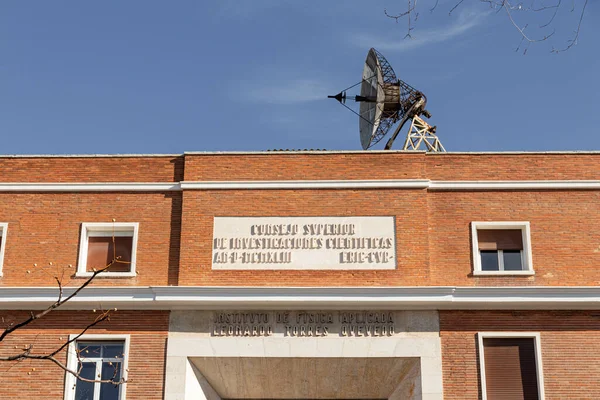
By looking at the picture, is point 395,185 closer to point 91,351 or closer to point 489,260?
point 489,260

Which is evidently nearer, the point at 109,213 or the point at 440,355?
the point at 440,355

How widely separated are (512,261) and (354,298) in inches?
159

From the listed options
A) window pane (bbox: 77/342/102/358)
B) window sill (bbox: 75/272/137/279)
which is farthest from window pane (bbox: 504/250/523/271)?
window pane (bbox: 77/342/102/358)

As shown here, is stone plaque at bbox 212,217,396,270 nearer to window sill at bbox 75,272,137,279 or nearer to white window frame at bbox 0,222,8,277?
window sill at bbox 75,272,137,279

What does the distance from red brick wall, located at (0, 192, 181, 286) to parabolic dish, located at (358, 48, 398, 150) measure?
273 inches

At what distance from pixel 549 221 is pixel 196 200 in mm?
8433

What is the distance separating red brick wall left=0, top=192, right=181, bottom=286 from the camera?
2083 centimetres

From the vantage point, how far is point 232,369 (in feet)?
66.5

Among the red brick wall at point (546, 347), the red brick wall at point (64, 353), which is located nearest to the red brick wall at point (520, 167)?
the red brick wall at point (546, 347)

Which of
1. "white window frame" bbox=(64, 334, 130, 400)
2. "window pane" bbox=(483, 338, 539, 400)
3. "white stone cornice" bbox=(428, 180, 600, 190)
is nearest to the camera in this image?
"window pane" bbox=(483, 338, 539, 400)

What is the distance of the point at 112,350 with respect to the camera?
20078 mm

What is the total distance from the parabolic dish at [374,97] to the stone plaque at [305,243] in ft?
17.9

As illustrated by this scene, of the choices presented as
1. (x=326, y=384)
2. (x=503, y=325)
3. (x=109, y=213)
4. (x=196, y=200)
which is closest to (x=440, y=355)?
(x=503, y=325)

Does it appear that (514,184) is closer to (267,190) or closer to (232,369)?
(267,190)
